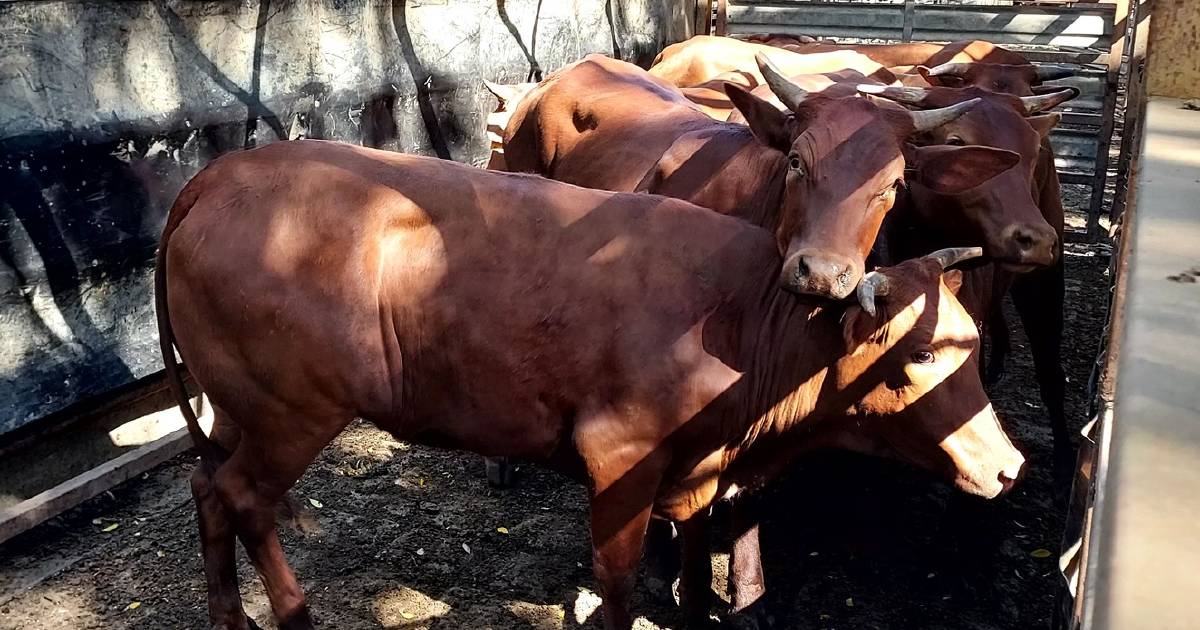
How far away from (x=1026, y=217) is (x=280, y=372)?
3.15 meters

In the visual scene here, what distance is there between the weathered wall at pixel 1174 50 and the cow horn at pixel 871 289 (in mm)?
3508

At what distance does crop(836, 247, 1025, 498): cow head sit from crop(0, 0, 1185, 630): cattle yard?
0.23m

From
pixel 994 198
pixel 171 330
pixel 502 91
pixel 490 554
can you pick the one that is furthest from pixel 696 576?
pixel 502 91

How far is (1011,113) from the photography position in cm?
467

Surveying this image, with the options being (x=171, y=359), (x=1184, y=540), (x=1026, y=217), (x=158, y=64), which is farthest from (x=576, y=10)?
(x=1184, y=540)

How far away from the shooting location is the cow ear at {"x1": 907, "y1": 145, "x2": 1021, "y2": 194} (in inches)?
156

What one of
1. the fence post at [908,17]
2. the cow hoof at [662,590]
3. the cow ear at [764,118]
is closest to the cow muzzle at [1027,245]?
the cow ear at [764,118]

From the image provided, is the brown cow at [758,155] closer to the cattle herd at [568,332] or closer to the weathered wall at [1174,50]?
the cattle herd at [568,332]

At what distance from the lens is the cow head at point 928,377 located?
3332 mm

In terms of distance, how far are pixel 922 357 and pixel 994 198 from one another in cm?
142

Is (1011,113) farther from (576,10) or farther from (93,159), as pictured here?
(576,10)

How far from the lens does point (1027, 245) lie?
170 inches

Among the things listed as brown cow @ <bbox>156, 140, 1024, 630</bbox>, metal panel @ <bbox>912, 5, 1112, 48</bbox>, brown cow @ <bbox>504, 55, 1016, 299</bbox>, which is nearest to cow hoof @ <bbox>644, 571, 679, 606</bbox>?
brown cow @ <bbox>156, 140, 1024, 630</bbox>

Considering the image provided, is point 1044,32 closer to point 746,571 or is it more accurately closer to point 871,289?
point 746,571
